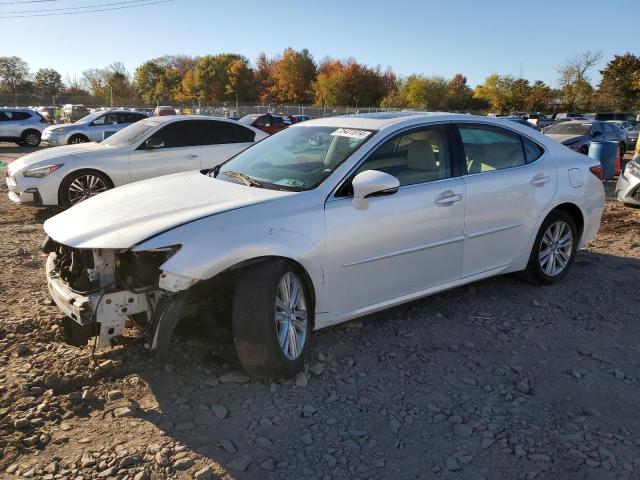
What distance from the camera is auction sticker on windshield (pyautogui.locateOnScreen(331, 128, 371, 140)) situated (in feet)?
13.1

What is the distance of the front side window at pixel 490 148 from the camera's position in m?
4.40

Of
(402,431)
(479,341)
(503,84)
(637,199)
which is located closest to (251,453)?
(402,431)

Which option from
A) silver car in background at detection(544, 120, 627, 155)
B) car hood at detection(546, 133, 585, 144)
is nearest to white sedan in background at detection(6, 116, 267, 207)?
car hood at detection(546, 133, 585, 144)

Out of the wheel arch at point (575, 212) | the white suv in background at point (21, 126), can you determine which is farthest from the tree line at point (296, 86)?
the wheel arch at point (575, 212)

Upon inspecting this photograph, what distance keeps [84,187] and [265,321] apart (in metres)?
6.31

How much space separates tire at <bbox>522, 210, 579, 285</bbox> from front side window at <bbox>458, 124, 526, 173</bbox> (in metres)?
0.68

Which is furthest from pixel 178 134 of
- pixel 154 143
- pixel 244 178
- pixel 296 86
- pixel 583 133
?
pixel 296 86

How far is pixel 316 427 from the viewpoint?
2943 mm

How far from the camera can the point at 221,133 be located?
9555mm

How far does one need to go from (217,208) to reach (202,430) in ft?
4.21

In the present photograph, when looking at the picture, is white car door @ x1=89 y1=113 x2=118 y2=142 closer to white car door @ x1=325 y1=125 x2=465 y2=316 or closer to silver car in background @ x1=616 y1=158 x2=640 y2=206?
silver car in background @ x1=616 y1=158 x2=640 y2=206

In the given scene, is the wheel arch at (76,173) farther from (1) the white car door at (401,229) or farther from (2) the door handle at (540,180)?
(2) the door handle at (540,180)

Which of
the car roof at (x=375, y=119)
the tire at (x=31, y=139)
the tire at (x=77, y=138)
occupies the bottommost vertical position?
the tire at (x=31, y=139)

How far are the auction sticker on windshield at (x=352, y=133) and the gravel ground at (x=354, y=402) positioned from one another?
145cm
